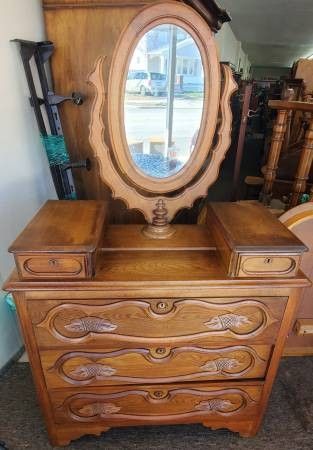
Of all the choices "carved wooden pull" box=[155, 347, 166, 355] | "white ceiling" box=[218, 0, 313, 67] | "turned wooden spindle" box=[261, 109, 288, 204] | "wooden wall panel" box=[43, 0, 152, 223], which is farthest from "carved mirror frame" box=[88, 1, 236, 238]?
"white ceiling" box=[218, 0, 313, 67]

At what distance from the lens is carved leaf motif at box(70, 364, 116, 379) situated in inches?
35.2

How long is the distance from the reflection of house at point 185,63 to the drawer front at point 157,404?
0.93 meters

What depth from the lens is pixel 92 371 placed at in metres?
0.90

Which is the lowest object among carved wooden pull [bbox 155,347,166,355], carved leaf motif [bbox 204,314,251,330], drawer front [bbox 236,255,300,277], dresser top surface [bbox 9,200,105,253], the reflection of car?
carved wooden pull [bbox 155,347,166,355]

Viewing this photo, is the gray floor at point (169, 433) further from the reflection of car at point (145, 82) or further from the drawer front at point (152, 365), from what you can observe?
the reflection of car at point (145, 82)

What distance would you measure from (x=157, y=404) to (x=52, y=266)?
60 cm

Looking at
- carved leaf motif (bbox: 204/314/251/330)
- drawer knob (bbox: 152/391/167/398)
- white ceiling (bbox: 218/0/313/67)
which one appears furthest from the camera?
white ceiling (bbox: 218/0/313/67)

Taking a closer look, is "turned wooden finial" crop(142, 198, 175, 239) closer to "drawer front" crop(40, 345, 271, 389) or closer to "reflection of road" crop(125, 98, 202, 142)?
"reflection of road" crop(125, 98, 202, 142)

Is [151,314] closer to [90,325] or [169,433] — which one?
[90,325]

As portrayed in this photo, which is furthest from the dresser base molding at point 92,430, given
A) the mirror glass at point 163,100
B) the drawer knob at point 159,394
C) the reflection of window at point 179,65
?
the reflection of window at point 179,65

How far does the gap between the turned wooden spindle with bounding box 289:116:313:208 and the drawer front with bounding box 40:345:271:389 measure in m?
0.72

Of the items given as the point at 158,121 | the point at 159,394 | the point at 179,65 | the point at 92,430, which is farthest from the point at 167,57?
the point at 92,430

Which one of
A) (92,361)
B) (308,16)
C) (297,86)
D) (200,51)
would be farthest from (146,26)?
(308,16)

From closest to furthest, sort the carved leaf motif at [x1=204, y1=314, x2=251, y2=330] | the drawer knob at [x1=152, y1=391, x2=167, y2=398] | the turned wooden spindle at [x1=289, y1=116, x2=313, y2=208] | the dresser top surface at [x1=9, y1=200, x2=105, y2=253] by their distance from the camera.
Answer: the dresser top surface at [x1=9, y1=200, x2=105, y2=253]
the carved leaf motif at [x1=204, y1=314, x2=251, y2=330]
the drawer knob at [x1=152, y1=391, x2=167, y2=398]
the turned wooden spindle at [x1=289, y1=116, x2=313, y2=208]
